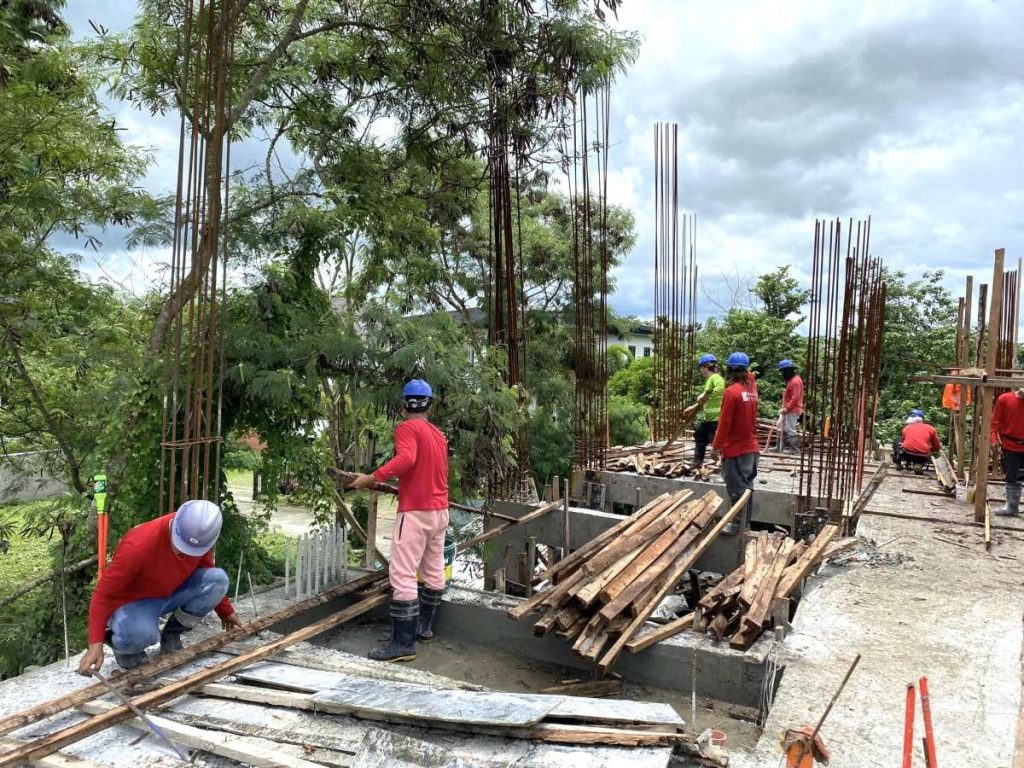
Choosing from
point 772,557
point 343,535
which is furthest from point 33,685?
point 772,557

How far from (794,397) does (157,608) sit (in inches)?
402

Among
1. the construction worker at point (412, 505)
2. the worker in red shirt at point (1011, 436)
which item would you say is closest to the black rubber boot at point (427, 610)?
the construction worker at point (412, 505)

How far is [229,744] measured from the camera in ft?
10.0

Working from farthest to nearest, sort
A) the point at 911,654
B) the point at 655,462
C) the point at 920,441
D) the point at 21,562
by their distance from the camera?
the point at 21,562 → the point at 920,441 → the point at 655,462 → the point at 911,654

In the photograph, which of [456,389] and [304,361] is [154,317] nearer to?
[304,361]

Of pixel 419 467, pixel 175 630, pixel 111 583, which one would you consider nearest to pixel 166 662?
pixel 175 630

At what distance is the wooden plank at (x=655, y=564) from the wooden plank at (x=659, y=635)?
209mm

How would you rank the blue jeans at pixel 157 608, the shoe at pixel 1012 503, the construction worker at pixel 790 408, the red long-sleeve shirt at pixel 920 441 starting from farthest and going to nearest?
the red long-sleeve shirt at pixel 920 441 → the construction worker at pixel 790 408 → the shoe at pixel 1012 503 → the blue jeans at pixel 157 608

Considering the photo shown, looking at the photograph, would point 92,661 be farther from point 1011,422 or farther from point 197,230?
point 1011,422

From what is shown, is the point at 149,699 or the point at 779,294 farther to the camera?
the point at 779,294

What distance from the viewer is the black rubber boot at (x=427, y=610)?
516cm

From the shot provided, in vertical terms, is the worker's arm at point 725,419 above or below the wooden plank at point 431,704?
above

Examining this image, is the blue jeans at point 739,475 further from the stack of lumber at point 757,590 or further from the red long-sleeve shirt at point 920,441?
the red long-sleeve shirt at point 920,441

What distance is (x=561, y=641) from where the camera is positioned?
516 cm
